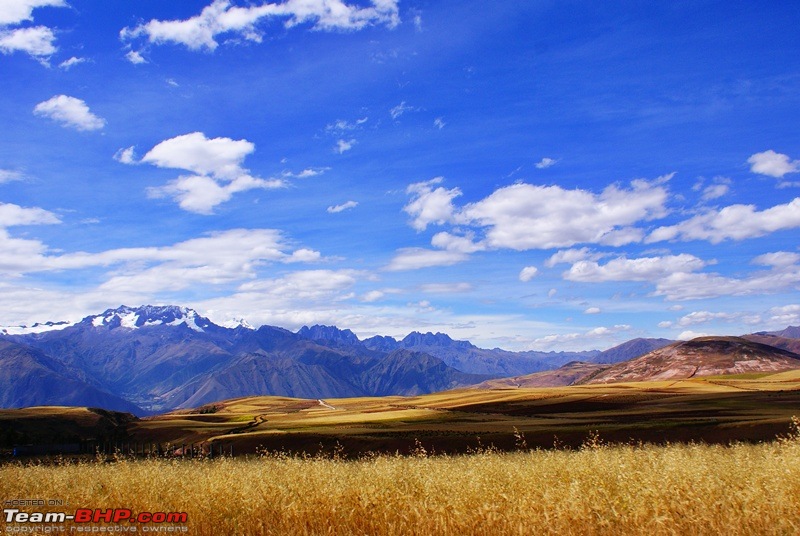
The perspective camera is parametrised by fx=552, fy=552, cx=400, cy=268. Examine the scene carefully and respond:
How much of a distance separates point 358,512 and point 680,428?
57.3 m

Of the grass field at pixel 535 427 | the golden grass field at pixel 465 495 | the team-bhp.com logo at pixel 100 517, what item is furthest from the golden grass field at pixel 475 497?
the grass field at pixel 535 427

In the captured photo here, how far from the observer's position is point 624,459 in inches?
469

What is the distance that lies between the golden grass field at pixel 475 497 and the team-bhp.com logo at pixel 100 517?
0.18m

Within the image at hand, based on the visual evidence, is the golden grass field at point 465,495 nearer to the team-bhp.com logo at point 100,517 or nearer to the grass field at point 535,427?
the team-bhp.com logo at point 100,517

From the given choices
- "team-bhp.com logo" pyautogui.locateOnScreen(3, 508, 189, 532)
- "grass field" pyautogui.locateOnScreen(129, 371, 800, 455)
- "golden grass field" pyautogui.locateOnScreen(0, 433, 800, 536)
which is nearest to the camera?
"golden grass field" pyautogui.locateOnScreen(0, 433, 800, 536)

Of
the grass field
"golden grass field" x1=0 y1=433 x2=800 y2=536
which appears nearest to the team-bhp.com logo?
"golden grass field" x1=0 y1=433 x2=800 y2=536

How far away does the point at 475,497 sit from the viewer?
9.24 meters

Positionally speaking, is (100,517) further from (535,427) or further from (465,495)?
(535,427)

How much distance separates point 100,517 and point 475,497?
6658 millimetres

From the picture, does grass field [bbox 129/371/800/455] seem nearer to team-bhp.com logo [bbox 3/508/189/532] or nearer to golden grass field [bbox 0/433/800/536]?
golden grass field [bbox 0/433/800/536]

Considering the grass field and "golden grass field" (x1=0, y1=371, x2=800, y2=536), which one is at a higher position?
"golden grass field" (x1=0, y1=371, x2=800, y2=536)

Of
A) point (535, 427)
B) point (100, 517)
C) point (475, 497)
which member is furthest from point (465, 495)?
point (535, 427)

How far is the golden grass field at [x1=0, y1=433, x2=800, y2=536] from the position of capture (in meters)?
7.78

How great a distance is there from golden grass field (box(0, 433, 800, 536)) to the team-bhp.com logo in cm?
18
